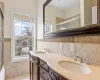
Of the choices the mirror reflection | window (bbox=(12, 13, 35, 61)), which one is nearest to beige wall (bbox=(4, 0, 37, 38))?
window (bbox=(12, 13, 35, 61))

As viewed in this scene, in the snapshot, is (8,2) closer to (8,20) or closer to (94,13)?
(8,20)

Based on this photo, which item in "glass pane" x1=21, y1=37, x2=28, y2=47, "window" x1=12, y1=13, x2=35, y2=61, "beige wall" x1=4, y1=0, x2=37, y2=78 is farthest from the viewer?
"glass pane" x1=21, y1=37, x2=28, y2=47

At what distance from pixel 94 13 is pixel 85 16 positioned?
16cm

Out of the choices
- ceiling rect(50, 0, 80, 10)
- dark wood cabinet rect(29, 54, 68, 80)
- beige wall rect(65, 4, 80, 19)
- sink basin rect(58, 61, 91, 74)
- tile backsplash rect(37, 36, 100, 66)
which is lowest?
dark wood cabinet rect(29, 54, 68, 80)

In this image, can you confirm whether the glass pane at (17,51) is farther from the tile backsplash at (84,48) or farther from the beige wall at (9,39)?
the tile backsplash at (84,48)

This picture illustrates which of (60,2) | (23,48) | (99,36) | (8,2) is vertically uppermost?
(8,2)

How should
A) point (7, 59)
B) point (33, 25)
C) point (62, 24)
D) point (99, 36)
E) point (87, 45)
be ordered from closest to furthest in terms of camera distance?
point (99, 36), point (87, 45), point (62, 24), point (7, 59), point (33, 25)

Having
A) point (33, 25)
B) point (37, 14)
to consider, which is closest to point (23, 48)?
point (33, 25)

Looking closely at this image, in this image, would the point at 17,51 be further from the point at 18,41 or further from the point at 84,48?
the point at 84,48

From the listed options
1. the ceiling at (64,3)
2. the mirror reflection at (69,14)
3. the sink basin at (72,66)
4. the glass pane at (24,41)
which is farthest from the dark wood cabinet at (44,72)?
the glass pane at (24,41)

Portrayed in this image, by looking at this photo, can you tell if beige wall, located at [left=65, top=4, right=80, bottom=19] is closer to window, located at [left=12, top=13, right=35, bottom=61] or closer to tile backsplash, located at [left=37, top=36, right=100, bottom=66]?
tile backsplash, located at [left=37, top=36, right=100, bottom=66]

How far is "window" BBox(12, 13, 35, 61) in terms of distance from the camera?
307cm

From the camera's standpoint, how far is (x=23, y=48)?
327 cm

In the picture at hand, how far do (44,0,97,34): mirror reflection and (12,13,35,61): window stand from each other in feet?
2.86
